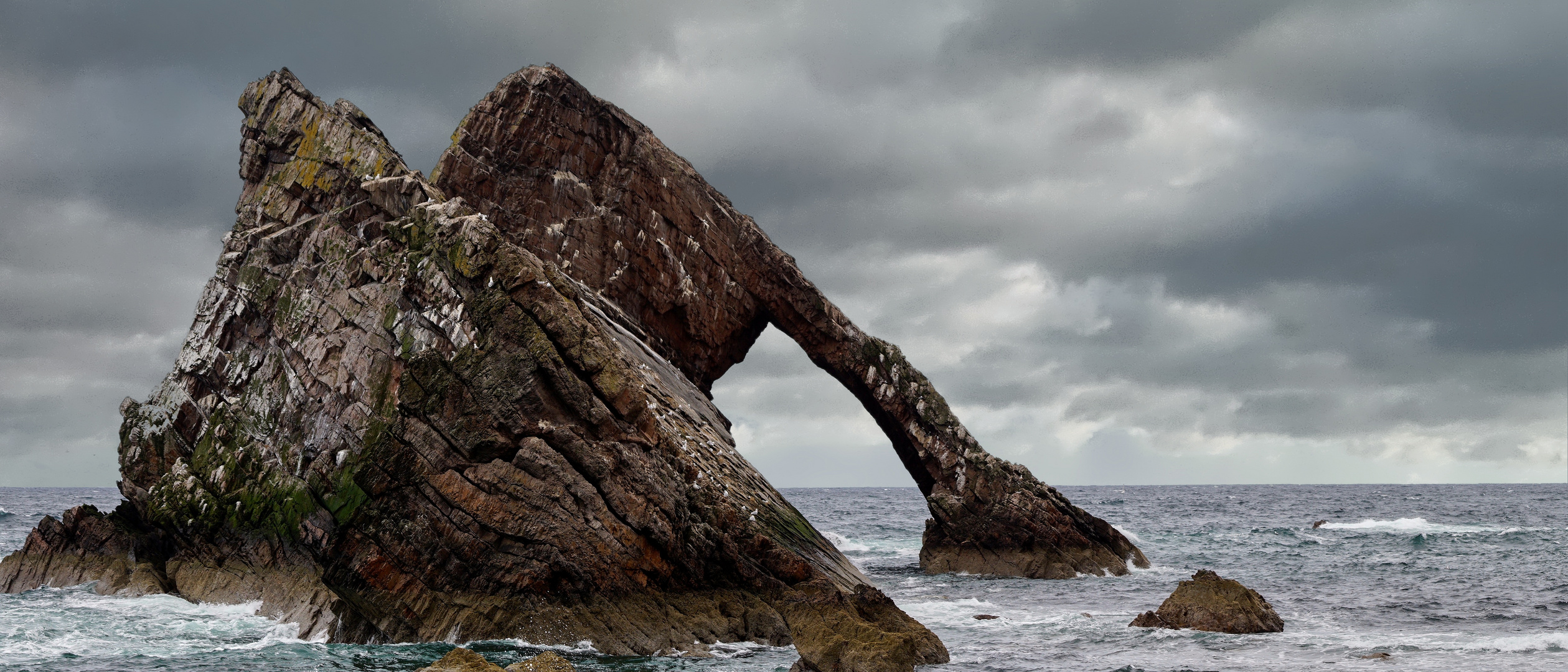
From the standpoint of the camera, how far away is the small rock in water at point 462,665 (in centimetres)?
1748

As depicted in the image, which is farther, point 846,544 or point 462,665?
point 846,544

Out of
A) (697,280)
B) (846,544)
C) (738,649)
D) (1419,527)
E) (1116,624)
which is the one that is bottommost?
(846,544)

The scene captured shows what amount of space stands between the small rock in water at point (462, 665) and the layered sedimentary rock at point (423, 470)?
256 inches

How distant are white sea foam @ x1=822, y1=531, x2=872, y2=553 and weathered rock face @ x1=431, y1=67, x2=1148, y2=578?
10.6 metres

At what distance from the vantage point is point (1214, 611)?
87.9 ft

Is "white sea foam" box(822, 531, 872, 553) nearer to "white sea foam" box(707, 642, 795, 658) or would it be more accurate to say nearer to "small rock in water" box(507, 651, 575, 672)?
"white sea foam" box(707, 642, 795, 658)

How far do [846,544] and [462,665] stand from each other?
45.2m

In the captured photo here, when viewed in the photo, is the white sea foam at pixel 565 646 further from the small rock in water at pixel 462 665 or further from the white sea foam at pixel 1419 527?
the white sea foam at pixel 1419 527

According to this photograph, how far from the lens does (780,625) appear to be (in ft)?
86.3

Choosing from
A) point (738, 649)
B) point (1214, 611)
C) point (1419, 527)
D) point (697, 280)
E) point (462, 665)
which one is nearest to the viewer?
point (462, 665)

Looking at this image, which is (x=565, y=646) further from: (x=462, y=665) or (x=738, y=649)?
(x=462, y=665)

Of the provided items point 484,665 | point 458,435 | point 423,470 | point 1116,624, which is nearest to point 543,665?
point 484,665

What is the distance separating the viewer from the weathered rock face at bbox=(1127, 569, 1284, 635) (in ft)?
87.6

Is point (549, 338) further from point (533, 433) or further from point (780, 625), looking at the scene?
point (780, 625)
